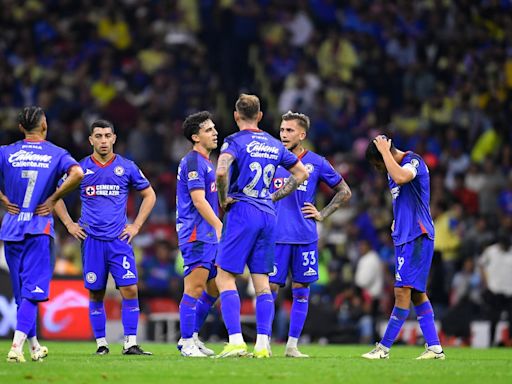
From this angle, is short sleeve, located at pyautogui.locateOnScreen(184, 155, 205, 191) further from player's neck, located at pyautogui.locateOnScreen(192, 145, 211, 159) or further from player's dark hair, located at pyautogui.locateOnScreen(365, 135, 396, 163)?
player's dark hair, located at pyautogui.locateOnScreen(365, 135, 396, 163)

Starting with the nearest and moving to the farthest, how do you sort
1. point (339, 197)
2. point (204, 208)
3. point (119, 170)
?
point (204, 208) → point (119, 170) → point (339, 197)

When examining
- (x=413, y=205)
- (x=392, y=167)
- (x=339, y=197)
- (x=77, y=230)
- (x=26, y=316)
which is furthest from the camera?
(x=339, y=197)

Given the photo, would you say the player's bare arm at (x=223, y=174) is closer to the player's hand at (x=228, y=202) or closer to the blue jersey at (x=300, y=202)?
the player's hand at (x=228, y=202)

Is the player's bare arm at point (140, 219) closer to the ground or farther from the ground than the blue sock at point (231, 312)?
farther from the ground

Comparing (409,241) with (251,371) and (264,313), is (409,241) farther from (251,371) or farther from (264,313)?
(251,371)

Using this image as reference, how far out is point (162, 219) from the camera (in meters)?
27.8

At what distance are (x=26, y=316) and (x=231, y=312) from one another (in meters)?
2.22

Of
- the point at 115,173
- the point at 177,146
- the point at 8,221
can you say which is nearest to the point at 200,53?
the point at 177,146

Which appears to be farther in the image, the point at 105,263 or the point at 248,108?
the point at 105,263

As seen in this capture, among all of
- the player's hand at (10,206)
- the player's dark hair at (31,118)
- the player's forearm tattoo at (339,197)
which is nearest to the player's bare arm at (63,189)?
the player's hand at (10,206)

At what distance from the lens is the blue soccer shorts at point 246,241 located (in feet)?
43.8

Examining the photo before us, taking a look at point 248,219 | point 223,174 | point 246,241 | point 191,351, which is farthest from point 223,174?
point 191,351

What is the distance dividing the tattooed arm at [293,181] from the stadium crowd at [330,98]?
32.3ft

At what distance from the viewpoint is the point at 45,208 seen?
13.6m
